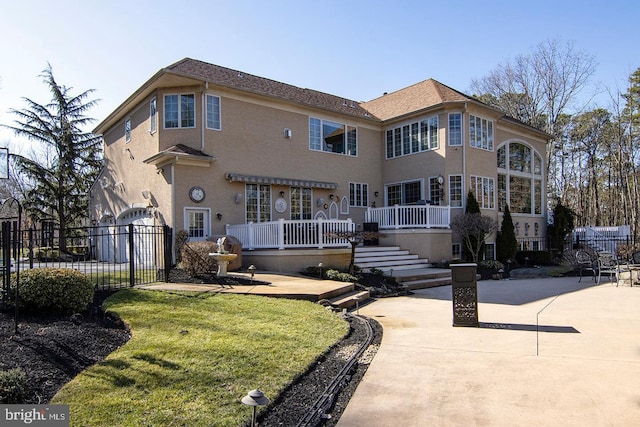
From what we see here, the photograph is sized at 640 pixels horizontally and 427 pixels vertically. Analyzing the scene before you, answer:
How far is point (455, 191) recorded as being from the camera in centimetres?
1741

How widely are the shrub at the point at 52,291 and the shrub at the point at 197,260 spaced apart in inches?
179

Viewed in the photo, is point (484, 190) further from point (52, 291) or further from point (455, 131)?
point (52, 291)

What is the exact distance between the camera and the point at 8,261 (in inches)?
235

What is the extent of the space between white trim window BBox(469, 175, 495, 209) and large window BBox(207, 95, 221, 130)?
36.5 ft

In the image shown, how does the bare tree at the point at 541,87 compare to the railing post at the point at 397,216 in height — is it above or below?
above

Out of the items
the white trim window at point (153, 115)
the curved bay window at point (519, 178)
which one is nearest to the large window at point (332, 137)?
the white trim window at point (153, 115)

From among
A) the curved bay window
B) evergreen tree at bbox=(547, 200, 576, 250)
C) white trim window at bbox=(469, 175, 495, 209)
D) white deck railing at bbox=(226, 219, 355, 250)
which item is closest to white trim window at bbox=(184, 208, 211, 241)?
white deck railing at bbox=(226, 219, 355, 250)

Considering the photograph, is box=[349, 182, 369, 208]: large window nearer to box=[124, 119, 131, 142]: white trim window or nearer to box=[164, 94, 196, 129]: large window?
A: box=[164, 94, 196, 129]: large window

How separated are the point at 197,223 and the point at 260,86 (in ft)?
21.8

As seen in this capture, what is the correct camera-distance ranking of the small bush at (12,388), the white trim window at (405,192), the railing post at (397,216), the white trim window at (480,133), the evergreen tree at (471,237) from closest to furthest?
the small bush at (12,388) → the railing post at (397,216) → the evergreen tree at (471,237) → the white trim window at (480,133) → the white trim window at (405,192)

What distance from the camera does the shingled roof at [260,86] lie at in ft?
49.9

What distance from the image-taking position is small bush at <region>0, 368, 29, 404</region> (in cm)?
313

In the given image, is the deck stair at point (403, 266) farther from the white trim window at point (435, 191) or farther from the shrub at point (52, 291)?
the shrub at point (52, 291)

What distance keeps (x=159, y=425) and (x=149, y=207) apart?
1356 cm
